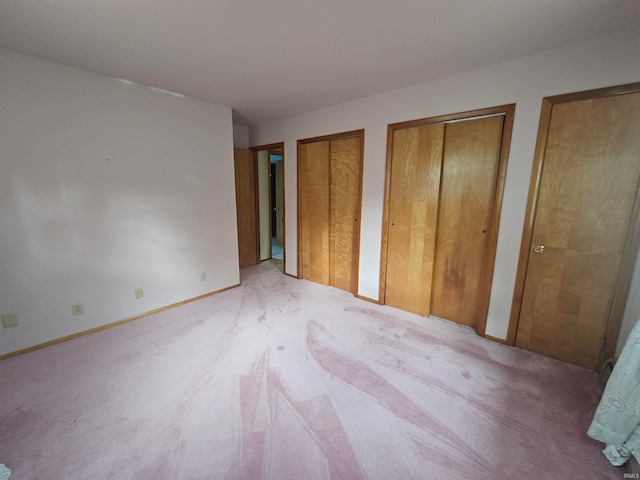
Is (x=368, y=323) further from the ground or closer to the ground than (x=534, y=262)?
closer to the ground

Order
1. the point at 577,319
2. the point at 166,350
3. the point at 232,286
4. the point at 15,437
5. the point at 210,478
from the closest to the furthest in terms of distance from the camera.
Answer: the point at 210,478, the point at 15,437, the point at 577,319, the point at 166,350, the point at 232,286

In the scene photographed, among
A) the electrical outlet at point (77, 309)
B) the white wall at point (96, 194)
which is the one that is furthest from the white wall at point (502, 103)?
the electrical outlet at point (77, 309)


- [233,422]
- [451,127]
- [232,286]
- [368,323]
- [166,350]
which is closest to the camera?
[233,422]

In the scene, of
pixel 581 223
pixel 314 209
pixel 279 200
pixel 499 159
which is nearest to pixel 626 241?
pixel 581 223

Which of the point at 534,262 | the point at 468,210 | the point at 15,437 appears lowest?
the point at 15,437

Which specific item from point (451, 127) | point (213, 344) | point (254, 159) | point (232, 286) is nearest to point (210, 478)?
point (213, 344)

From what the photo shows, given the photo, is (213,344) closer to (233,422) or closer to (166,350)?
(166,350)

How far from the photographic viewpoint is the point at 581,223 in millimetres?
1928

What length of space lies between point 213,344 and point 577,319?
9.72ft

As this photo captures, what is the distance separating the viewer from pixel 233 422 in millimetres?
1516

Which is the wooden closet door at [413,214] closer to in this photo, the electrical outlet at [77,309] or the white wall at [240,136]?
the white wall at [240,136]

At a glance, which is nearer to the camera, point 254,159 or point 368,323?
point 368,323

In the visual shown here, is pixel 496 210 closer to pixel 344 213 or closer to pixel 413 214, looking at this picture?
pixel 413 214

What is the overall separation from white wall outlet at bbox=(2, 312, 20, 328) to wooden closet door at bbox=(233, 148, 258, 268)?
8.43ft
